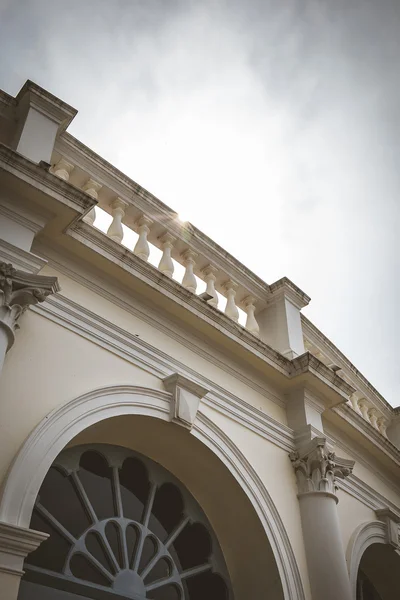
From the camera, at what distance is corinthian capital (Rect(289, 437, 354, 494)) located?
20.4 feet

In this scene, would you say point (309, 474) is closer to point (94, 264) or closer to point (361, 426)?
point (361, 426)

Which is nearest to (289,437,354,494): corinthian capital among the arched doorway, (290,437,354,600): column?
(290,437,354,600): column

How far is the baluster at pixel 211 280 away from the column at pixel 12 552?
342 centimetres

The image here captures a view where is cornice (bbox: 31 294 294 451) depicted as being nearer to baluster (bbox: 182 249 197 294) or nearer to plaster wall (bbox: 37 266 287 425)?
plaster wall (bbox: 37 266 287 425)

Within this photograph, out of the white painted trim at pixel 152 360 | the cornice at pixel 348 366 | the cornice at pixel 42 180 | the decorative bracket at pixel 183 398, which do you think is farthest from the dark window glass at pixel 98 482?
the cornice at pixel 348 366

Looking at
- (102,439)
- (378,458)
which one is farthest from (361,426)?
(102,439)

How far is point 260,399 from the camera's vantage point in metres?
6.65

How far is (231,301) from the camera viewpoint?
6.97 m

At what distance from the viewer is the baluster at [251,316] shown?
714 cm

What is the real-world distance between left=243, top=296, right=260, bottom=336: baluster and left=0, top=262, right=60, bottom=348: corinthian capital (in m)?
3.13

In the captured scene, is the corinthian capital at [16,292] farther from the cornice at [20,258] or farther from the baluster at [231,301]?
the baluster at [231,301]

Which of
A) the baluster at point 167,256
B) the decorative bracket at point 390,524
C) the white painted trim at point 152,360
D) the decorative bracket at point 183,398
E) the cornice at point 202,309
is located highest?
the baluster at point 167,256

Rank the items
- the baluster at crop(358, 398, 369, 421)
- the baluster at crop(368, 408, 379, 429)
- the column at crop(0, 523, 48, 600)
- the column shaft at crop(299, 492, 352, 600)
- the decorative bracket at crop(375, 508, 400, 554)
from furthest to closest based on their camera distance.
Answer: the baluster at crop(368, 408, 379, 429) < the baluster at crop(358, 398, 369, 421) < the decorative bracket at crop(375, 508, 400, 554) < the column shaft at crop(299, 492, 352, 600) < the column at crop(0, 523, 48, 600)

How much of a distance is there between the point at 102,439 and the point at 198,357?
135 cm
